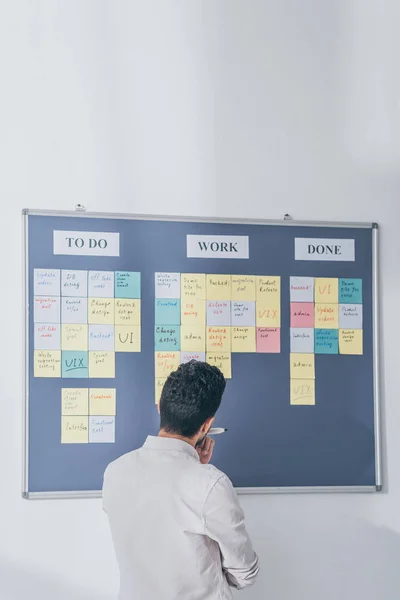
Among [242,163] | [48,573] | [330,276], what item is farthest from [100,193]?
[48,573]

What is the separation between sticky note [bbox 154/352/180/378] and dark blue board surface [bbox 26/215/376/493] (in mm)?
23

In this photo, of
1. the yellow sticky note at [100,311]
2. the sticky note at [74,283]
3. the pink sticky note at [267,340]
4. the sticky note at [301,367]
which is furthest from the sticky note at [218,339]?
the sticky note at [74,283]

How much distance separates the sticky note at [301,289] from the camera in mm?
2125

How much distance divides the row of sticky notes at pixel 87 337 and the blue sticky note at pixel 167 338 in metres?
0.06

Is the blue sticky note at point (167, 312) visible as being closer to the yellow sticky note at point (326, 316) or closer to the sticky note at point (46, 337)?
the sticky note at point (46, 337)

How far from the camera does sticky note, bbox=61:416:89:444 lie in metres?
1.98

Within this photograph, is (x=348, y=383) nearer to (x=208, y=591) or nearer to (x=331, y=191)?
(x=331, y=191)

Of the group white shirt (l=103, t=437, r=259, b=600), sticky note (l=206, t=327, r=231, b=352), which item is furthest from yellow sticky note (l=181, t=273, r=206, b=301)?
white shirt (l=103, t=437, r=259, b=600)

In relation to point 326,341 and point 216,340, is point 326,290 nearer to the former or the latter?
point 326,341

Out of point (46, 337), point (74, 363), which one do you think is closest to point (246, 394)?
point (74, 363)

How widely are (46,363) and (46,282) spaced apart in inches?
10.1

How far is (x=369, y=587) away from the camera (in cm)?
213

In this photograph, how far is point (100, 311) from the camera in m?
2.02

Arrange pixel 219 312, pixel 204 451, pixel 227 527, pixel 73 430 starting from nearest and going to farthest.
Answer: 1. pixel 227 527
2. pixel 204 451
3. pixel 73 430
4. pixel 219 312
